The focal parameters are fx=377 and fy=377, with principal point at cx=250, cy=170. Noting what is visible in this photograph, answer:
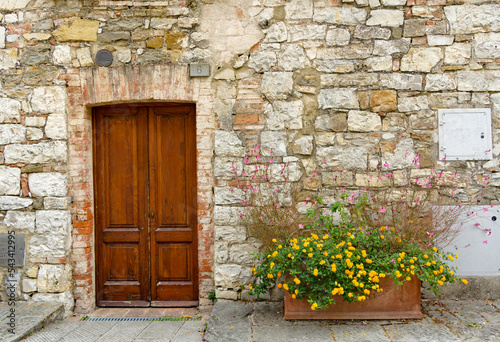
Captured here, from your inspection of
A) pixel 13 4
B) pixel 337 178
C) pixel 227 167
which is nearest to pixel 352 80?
pixel 337 178

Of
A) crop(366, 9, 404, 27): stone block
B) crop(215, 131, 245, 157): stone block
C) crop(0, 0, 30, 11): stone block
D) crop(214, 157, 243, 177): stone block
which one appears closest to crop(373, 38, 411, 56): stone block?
crop(366, 9, 404, 27): stone block

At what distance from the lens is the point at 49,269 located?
4.00 metres

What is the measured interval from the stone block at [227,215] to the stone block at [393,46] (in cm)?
221

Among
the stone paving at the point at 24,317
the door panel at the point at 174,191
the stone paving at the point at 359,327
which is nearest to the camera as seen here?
the stone paving at the point at 359,327

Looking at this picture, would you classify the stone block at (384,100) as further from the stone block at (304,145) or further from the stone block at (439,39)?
the stone block at (304,145)

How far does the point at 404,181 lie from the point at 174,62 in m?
2.71

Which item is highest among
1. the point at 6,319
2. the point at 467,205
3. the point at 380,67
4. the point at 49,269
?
the point at 380,67

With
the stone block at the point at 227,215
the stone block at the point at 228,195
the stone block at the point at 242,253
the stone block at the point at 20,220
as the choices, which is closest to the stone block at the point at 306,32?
the stone block at the point at 228,195

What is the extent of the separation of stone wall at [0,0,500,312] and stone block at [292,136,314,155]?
1cm

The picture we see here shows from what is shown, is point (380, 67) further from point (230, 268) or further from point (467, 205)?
point (230, 268)

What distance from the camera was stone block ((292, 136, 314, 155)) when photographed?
3.93 meters

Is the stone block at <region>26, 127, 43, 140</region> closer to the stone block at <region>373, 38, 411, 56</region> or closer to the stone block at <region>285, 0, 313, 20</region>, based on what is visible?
the stone block at <region>285, 0, 313, 20</region>

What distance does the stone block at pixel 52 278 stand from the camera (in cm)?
400

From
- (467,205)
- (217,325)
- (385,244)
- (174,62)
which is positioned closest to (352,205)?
(385,244)
